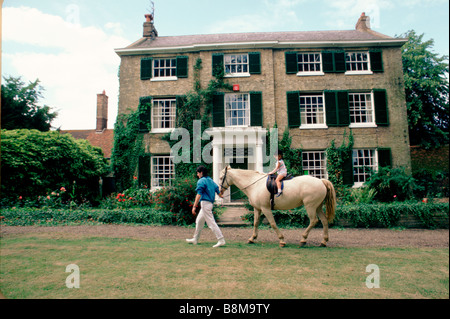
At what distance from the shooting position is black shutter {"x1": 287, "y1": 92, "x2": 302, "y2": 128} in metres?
14.9

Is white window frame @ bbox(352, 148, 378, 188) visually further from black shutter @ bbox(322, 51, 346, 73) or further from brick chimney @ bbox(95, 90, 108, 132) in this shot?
brick chimney @ bbox(95, 90, 108, 132)

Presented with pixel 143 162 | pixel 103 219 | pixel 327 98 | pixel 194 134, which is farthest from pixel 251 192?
pixel 327 98

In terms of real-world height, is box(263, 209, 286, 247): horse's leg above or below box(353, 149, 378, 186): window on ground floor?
below

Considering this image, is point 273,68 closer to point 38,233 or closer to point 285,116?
point 285,116

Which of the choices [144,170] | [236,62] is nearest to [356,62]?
[236,62]

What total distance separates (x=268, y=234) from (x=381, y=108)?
11.9m

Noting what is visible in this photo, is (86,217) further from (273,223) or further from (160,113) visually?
(160,113)

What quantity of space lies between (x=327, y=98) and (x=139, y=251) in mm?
13608

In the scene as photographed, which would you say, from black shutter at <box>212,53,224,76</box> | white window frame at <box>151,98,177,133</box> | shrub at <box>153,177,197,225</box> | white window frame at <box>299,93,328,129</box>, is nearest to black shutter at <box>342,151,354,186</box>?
white window frame at <box>299,93,328,129</box>

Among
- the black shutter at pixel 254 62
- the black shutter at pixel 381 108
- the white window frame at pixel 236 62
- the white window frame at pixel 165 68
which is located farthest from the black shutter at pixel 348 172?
the white window frame at pixel 165 68

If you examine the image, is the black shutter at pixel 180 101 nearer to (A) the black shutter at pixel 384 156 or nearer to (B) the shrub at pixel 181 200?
(B) the shrub at pixel 181 200

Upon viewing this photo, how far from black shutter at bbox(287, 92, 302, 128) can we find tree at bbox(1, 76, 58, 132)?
1582 cm

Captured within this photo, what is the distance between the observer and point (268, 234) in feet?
26.3

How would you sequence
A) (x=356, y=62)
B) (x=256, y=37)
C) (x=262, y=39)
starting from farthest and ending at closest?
(x=256, y=37) → (x=262, y=39) → (x=356, y=62)
